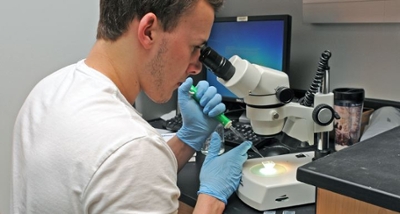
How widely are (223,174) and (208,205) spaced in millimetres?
110

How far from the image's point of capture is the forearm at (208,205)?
1075mm

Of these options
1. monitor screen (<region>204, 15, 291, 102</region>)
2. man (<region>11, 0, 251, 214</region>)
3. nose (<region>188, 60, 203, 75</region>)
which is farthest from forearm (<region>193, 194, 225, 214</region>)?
monitor screen (<region>204, 15, 291, 102</region>)

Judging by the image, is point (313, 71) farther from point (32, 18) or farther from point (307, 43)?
point (32, 18)

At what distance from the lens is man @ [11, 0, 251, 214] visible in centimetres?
75

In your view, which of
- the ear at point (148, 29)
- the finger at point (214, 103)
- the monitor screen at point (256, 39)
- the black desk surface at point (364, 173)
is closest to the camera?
the black desk surface at point (364, 173)

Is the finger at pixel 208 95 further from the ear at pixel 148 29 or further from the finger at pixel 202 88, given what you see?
the ear at pixel 148 29

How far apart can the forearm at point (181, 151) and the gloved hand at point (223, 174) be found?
0.30 feet

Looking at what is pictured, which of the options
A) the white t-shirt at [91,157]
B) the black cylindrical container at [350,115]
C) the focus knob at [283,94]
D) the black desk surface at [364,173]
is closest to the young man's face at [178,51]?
the white t-shirt at [91,157]

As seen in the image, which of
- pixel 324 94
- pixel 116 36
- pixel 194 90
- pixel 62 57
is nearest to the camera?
pixel 116 36

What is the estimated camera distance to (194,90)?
1330mm

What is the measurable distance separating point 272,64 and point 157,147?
3.29ft

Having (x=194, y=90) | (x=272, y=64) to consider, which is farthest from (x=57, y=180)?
(x=272, y=64)

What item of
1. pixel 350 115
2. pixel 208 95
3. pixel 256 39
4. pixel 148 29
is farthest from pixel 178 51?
pixel 256 39

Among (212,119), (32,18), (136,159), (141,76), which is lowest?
(212,119)
